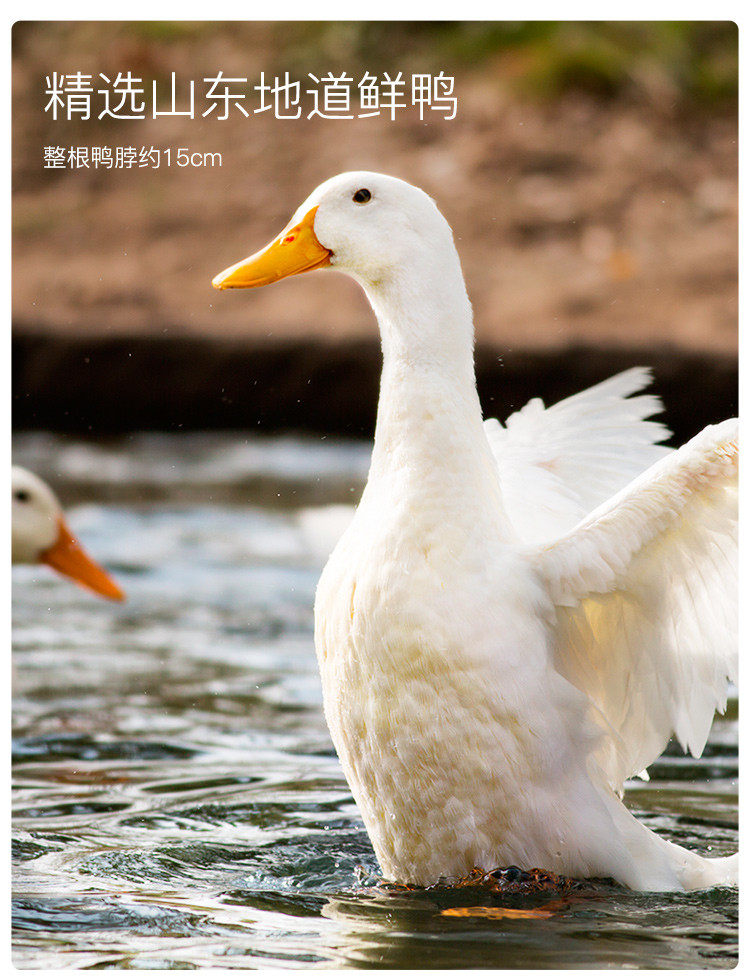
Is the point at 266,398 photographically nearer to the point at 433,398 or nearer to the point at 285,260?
the point at 285,260

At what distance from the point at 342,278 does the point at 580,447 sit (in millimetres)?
6141

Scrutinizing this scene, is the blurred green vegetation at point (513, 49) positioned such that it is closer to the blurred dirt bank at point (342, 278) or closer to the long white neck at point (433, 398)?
the blurred dirt bank at point (342, 278)

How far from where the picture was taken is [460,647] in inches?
123

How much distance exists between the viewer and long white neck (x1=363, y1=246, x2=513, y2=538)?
323 cm

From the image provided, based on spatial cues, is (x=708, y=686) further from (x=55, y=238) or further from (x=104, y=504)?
(x=55, y=238)

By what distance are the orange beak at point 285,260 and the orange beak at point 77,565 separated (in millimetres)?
2864

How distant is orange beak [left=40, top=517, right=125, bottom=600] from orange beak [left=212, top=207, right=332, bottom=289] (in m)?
2.86

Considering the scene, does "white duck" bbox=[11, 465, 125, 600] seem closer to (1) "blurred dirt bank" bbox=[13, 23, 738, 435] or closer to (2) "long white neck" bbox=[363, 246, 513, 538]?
(2) "long white neck" bbox=[363, 246, 513, 538]

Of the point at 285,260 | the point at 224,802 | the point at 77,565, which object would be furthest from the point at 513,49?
the point at 224,802

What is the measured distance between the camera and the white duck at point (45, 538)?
594cm

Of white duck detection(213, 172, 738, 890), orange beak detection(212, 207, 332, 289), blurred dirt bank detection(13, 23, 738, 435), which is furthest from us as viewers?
blurred dirt bank detection(13, 23, 738, 435)

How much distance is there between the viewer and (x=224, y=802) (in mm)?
4203

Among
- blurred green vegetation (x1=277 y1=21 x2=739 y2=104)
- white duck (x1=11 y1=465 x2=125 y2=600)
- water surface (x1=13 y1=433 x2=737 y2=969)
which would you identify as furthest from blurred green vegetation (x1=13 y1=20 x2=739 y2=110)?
water surface (x1=13 y1=433 x2=737 y2=969)
